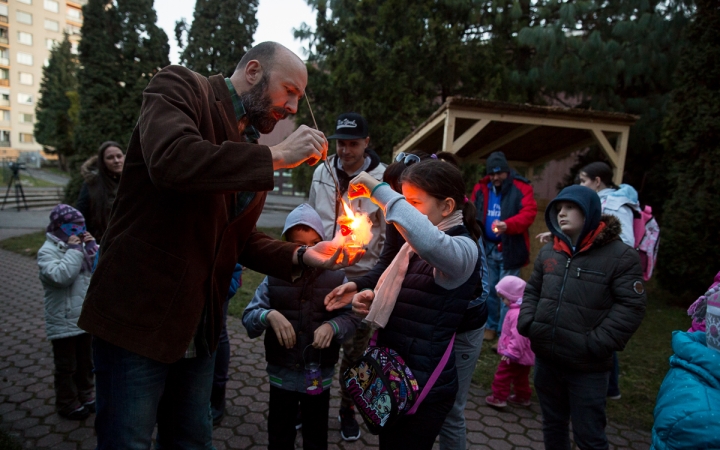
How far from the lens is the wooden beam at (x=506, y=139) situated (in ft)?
24.3

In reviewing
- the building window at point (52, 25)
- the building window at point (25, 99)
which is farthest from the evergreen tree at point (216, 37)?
the building window at point (52, 25)

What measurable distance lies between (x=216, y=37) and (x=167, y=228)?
57.0ft

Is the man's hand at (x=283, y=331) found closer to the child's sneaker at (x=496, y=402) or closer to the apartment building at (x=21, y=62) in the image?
the child's sneaker at (x=496, y=402)

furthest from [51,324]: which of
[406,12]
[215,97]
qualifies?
[406,12]

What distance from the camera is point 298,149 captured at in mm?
1670

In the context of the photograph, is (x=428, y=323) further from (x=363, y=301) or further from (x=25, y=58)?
(x=25, y=58)

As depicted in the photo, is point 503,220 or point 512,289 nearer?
point 512,289

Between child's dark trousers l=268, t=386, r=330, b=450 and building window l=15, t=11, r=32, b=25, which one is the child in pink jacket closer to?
child's dark trousers l=268, t=386, r=330, b=450

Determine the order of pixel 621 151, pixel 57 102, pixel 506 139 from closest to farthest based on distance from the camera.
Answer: pixel 621 151
pixel 506 139
pixel 57 102

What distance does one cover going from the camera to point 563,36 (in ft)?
31.3

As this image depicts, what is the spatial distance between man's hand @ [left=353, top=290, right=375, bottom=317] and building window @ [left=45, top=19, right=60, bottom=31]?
7140 centimetres

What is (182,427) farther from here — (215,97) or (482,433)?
(482,433)

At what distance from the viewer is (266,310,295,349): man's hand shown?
271 centimetres

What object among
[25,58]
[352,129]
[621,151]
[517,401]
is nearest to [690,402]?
[517,401]
